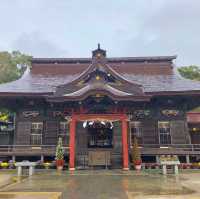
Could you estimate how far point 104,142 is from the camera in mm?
21703

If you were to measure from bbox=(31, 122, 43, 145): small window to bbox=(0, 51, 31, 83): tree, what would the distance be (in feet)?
72.2

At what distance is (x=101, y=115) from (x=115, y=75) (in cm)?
386

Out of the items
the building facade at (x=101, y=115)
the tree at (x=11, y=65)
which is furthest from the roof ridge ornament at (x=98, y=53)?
the tree at (x=11, y=65)

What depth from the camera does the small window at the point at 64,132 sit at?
17641 millimetres

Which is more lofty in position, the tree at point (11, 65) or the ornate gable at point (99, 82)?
the tree at point (11, 65)

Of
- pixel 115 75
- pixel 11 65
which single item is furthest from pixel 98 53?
pixel 11 65

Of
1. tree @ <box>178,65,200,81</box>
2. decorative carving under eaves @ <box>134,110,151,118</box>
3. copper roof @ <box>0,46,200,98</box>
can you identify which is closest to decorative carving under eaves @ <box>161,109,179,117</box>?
decorative carving under eaves @ <box>134,110,151,118</box>

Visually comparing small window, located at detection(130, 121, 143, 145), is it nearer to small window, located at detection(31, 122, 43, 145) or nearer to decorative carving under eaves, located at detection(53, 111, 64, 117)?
decorative carving under eaves, located at detection(53, 111, 64, 117)

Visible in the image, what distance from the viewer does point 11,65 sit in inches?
1551

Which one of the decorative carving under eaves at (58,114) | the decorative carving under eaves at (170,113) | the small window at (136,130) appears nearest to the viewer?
the decorative carving under eaves at (58,114)

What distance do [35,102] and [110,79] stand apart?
6.32 meters

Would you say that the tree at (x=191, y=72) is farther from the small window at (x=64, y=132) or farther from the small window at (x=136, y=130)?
the small window at (x=64, y=132)

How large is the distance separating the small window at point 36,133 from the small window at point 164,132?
9.46 m

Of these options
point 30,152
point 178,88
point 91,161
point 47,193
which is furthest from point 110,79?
point 47,193
